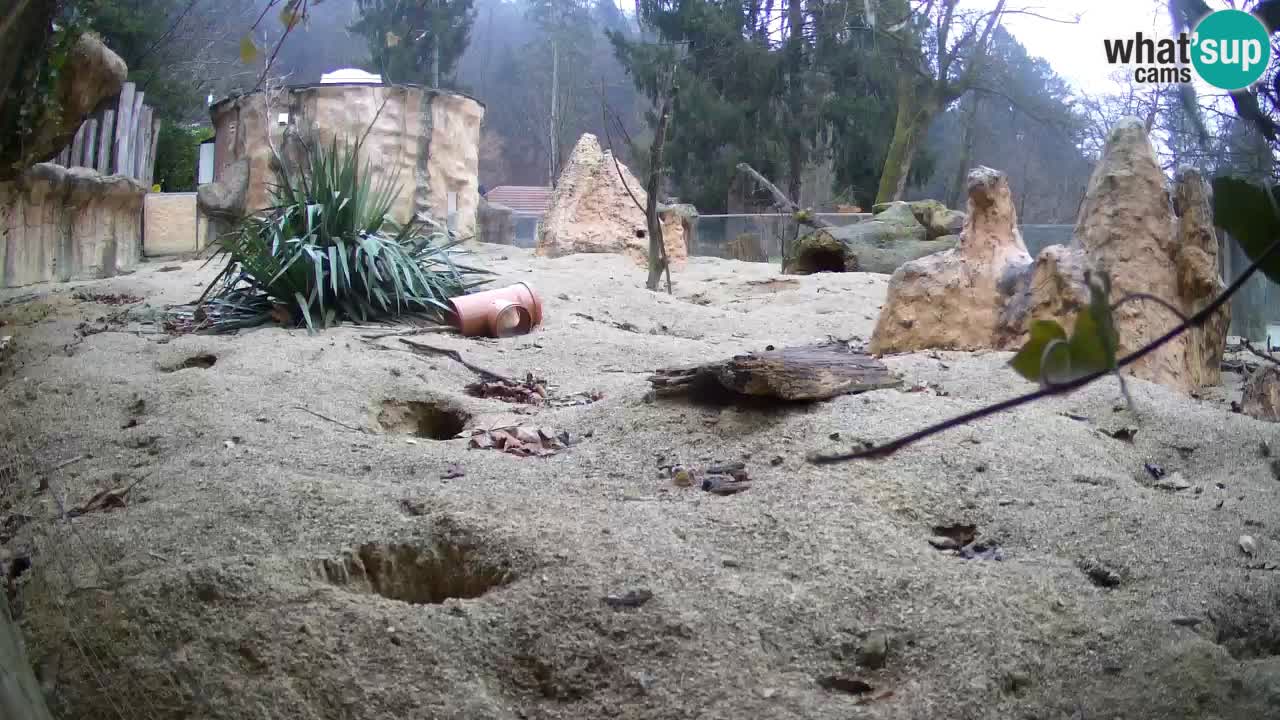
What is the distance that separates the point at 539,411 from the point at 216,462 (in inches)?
44.1

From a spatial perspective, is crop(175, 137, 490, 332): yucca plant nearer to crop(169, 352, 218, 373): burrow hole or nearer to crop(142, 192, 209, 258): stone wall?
crop(169, 352, 218, 373): burrow hole

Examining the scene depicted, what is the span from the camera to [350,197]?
5660 millimetres

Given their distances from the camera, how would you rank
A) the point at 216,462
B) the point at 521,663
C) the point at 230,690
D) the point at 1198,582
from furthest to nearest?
the point at 216,462, the point at 1198,582, the point at 521,663, the point at 230,690

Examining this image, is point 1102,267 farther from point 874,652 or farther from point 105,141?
point 105,141

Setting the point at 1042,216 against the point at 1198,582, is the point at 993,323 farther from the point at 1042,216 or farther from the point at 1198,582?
the point at 1042,216

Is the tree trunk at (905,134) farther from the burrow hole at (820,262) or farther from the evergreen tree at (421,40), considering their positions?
the evergreen tree at (421,40)

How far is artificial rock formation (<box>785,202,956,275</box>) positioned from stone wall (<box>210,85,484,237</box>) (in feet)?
14.9

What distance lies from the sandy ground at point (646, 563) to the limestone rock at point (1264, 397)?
39 cm

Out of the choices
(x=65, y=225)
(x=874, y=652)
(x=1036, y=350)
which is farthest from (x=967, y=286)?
(x=65, y=225)

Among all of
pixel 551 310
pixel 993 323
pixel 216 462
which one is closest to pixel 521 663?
pixel 216 462

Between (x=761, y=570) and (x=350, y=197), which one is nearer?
(x=761, y=570)

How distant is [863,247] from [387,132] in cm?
582

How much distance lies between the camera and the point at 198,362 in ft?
13.3

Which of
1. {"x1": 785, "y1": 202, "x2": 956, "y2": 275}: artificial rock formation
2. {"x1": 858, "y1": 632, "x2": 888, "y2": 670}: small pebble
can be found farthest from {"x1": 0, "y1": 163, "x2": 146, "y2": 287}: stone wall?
{"x1": 858, "y1": 632, "x2": 888, "y2": 670}: small pebble
